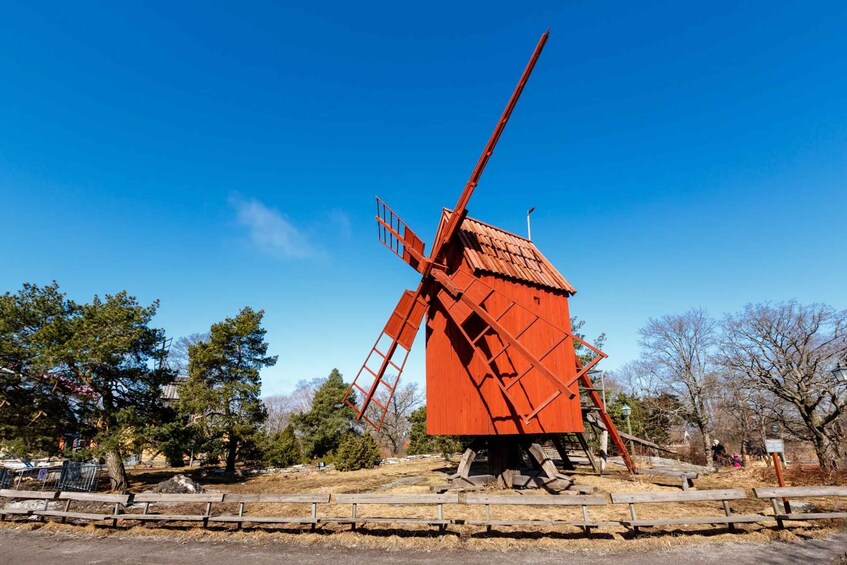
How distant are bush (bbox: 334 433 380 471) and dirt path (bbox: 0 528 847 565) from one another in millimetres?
14212

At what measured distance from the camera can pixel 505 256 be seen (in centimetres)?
1548

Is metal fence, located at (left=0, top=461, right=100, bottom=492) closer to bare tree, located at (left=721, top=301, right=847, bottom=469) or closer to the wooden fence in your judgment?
the wooden fence

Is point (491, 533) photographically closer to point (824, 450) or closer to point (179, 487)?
point (179, 487)

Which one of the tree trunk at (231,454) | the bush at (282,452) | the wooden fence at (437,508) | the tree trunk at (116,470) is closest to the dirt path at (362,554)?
the wooden fence at (437,508)

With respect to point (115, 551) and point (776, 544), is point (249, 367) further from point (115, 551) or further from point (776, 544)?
point (776, 544)

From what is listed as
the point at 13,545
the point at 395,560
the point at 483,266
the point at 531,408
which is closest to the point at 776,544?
the point at 531,408

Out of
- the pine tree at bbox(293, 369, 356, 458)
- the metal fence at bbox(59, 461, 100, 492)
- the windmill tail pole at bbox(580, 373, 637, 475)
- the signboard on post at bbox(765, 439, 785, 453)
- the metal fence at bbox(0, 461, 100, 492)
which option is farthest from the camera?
the pine tree at bbox(293, 369, 356, 458)

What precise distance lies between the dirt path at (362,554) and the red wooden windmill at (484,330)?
451 cm

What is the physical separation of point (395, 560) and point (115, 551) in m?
6.22

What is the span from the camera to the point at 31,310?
56.1 feet

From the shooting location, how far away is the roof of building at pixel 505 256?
14.2 m

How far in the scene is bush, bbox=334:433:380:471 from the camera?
22.8 metres

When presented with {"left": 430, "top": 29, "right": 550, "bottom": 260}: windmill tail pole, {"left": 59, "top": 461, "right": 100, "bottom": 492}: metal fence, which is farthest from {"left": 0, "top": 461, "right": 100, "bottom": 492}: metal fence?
{"left": 430, "top": 29, "right": 550, "bottom": 260}: windmill tail pole

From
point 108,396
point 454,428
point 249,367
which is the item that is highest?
point 249,367
